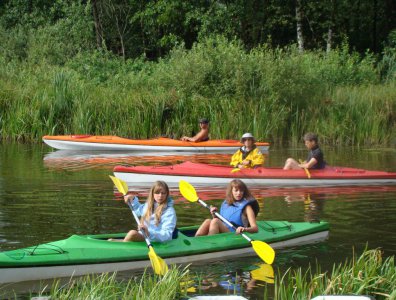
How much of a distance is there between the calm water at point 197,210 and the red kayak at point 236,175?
0.65 ft

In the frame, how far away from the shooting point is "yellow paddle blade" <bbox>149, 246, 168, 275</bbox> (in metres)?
7.91

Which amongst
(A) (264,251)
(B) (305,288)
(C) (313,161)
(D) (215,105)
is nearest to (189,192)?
(A) (264,251)

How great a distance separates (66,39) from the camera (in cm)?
3191

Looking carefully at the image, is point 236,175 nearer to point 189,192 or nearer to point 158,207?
point 189,192

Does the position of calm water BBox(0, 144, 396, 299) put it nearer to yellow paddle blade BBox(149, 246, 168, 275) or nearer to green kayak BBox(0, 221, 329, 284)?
green kayak BBox(0, 221, 329, 284)

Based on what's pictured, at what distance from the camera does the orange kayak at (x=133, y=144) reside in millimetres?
19891

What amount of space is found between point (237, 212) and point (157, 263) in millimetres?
1737

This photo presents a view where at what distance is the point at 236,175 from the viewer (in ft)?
48.3

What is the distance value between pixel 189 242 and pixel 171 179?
5.72 meters

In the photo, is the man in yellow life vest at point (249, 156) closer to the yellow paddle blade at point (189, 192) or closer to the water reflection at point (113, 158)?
the water reflection at point (113, 158)

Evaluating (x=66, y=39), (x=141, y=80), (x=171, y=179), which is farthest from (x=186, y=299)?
(x=66, y=39)

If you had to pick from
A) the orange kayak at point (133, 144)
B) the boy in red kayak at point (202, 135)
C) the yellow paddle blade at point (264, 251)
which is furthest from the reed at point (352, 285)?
the boy in red kayak at point (202, 135)

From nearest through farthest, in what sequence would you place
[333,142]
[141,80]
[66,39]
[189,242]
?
[189,242]
[333,142]
[141,80]
[66,39]

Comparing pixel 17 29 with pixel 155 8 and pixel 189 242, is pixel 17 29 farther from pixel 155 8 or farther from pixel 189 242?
pixel 189 242
